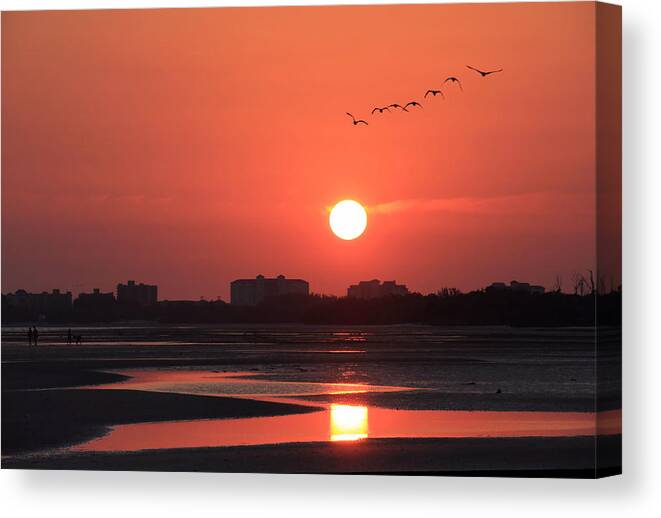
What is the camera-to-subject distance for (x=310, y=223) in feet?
53.4

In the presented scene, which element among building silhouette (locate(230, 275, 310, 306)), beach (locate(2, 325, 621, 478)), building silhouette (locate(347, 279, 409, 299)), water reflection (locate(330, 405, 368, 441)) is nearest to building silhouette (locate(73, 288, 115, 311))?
beach (locate(2, 325, 621, 478))

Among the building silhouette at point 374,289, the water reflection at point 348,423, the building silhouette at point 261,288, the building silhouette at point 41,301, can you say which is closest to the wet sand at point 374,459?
the water reflection at point 348,423

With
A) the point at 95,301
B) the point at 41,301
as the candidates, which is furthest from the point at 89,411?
the point at 95,301

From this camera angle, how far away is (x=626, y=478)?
12.7 meters

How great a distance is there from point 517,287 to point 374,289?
5.79ft

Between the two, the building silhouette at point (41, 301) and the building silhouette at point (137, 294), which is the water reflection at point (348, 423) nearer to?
the building silhouette at point (137, 294)

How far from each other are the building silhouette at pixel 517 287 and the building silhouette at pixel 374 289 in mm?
1067

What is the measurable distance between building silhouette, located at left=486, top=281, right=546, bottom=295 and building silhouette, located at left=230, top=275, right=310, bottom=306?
7.39 feet

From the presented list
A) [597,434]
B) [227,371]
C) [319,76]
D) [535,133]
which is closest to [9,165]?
[319,76]

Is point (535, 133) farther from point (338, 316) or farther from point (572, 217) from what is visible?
point (338, 316)

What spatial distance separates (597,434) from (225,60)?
5.29m

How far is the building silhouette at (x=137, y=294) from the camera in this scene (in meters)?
16.7

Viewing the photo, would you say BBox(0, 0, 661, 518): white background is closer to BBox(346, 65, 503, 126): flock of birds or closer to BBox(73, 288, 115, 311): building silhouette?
BBox(346, 65, 503, 126): flock of birds

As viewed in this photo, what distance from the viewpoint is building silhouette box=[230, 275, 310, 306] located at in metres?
16.3
